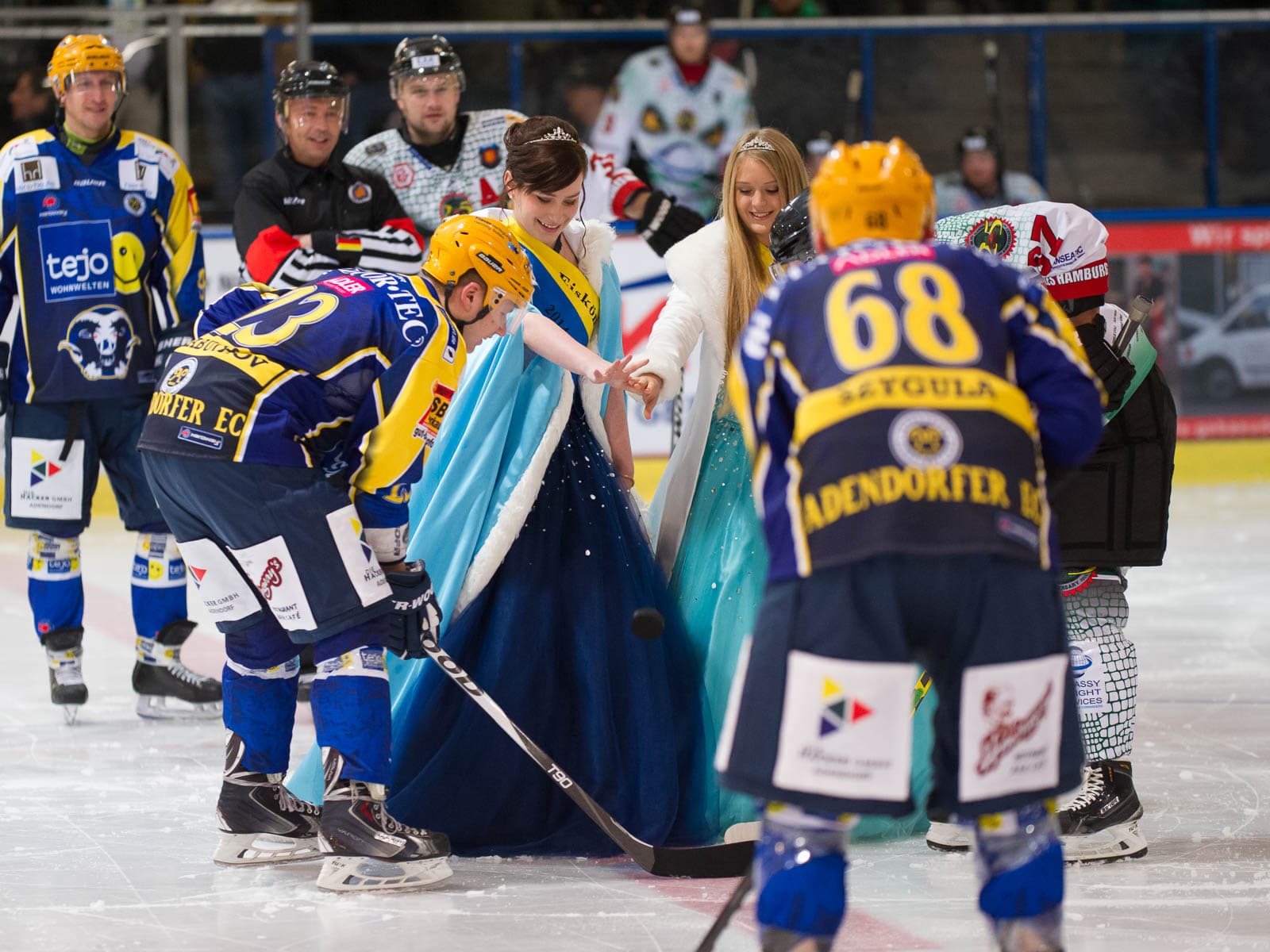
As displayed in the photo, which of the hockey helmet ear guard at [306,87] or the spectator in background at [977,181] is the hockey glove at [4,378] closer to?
the hockey helmet ear guard at [306,87]

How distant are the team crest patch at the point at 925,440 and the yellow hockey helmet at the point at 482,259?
1004 millimetres

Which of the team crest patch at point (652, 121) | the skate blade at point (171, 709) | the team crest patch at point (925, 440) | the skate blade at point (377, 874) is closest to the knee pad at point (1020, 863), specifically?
the team crest patch at point (925, 440)

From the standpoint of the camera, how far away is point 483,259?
107 inches

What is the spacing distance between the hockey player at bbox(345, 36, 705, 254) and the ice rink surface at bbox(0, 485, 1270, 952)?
1250 mm

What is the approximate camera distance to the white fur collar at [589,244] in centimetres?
324

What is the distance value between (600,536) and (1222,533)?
374 centimetres

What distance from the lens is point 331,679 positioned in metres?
2.74

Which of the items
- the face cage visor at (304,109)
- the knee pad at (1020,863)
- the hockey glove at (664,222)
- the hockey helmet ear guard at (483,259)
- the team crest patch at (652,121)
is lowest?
the knee pad at (1020,863)

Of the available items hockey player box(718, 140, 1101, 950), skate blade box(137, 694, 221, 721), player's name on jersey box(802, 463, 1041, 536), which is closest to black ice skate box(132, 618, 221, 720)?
skate blade box(137, 694, 221, 721)

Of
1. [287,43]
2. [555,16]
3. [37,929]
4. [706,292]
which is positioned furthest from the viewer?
[555,16]

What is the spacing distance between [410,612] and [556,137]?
897mm

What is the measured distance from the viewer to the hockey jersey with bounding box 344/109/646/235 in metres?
4.16

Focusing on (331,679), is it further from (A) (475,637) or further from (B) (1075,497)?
(B) (1075,497)

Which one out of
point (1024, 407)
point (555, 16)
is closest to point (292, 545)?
point (1024, 407)
